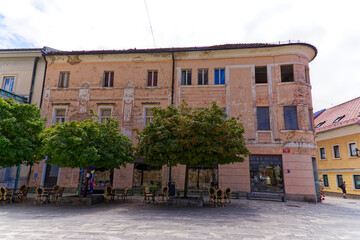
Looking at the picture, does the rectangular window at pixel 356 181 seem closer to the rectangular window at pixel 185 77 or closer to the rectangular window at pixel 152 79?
the rectangular window at pixel 185 77

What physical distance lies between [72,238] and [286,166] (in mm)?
13864

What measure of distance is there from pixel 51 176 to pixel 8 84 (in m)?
8.60

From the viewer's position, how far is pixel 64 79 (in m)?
19.7

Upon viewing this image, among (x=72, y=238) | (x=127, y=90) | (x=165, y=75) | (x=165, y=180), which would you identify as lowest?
(x=72, y=238)

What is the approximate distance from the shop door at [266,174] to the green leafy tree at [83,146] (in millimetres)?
8657

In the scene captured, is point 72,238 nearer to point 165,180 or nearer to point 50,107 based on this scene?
point 165,180

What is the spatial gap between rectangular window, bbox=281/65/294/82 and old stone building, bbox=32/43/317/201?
0.07 meters

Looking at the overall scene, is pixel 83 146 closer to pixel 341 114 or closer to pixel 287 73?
pixel 287 73

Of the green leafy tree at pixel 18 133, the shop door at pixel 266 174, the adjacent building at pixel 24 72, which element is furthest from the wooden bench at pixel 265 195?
the adjacent building at pixel 24 72

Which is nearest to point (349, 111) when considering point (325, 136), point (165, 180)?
point (325, 136)

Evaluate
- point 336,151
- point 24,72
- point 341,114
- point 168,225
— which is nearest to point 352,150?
point 336,151

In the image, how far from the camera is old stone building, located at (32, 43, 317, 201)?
16391 mm

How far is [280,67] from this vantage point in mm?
17641

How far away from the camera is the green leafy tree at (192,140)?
11.4 metres
